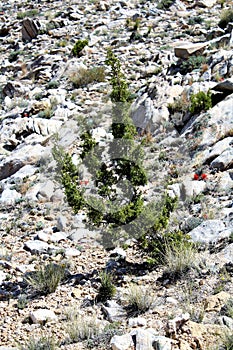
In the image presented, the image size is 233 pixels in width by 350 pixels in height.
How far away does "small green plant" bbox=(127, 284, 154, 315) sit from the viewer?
7.12 metres

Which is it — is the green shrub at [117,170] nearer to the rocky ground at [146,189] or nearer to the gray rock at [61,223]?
the rocky ground at [146,189]

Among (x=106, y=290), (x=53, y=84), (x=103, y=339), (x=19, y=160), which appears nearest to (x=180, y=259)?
(x=106, y=290)

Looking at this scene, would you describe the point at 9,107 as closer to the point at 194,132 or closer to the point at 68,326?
the point at 194,132

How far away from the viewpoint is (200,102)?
1274 centimetres

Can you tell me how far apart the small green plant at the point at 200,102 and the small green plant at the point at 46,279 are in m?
6.46

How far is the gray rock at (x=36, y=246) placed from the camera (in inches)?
376

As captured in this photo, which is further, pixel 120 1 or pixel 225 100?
pixel 120 1

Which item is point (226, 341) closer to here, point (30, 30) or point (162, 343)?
point (162, 343)

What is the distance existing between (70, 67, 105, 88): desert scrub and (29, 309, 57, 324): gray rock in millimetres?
12158

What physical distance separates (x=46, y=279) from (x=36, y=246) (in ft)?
5.03

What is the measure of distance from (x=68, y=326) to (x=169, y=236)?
8.43 ft

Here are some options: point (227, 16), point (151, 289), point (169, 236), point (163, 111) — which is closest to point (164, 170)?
point (163, 111)

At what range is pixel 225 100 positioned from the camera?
41.8ft

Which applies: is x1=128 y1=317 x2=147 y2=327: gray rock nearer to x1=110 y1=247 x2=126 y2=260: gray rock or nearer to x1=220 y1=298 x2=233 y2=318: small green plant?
x1=220 y1=298 x2=233 y2=318: small green plant
